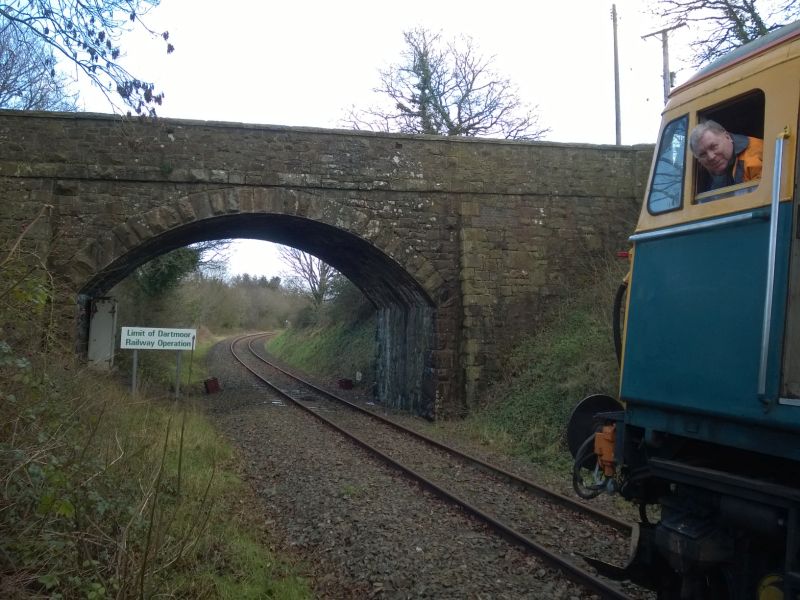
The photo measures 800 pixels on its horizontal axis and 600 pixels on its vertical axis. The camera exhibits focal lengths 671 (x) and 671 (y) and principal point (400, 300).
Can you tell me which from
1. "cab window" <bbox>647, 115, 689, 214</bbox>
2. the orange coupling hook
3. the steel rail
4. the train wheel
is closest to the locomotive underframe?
the orange coupling hook

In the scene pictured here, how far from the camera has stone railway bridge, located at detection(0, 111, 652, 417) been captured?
39.2 ft

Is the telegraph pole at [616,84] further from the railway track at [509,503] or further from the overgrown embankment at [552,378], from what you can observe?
the railway track at [509,503]

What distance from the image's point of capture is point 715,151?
138 inches

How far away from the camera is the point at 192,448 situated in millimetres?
8617

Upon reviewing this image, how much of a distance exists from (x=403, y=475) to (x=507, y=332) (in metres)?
5.61

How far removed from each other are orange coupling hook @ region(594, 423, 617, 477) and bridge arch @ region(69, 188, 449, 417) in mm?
8886

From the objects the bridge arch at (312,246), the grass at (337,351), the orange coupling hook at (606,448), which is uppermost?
the bridge arch at (312,246)

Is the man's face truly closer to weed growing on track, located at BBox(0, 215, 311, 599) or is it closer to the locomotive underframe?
the locomotive underframe

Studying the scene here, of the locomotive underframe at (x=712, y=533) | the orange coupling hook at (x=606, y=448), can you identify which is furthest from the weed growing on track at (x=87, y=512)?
the locomotive underframe at (x=712, y=533)

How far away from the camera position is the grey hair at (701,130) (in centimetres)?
354

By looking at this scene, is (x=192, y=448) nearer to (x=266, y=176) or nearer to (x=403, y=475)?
(x=403, y=475)

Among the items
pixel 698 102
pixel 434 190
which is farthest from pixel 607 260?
pixel 698 102

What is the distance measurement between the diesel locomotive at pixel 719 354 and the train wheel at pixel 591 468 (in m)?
0.21

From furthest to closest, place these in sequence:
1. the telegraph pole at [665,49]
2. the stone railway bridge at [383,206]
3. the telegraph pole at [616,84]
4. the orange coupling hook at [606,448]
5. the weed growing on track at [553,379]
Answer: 1. the telegraph pole at [616,84]
2. the telegraph pole at [665,49]
3. the stone railway bridge at [383,206]
4. the weed growing on track at [553,379]
5. the orange coupling hook at [606,448]
